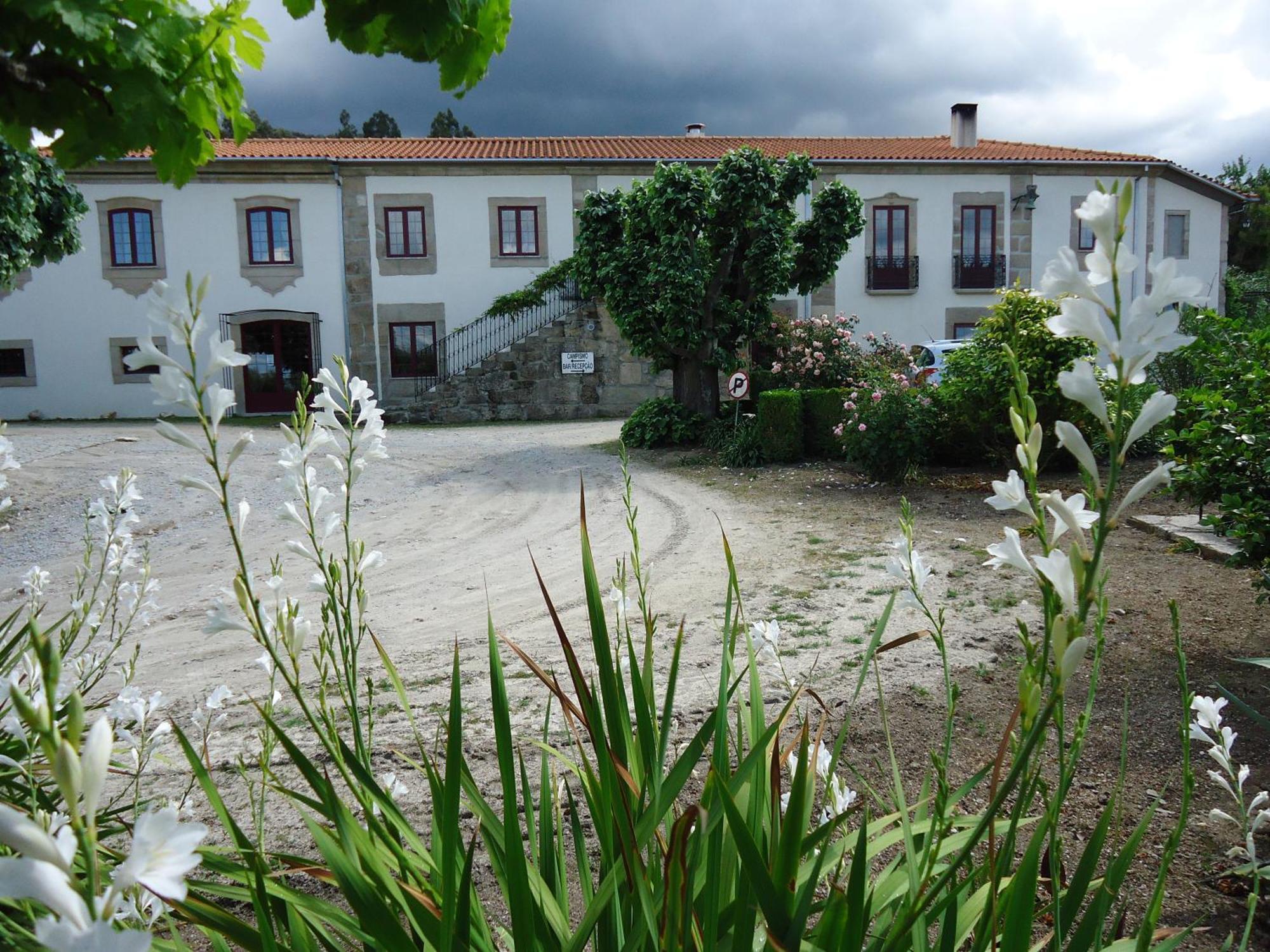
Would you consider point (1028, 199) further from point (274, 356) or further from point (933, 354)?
point (274, 356)

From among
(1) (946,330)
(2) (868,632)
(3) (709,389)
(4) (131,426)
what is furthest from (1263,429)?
(1) (946,330)

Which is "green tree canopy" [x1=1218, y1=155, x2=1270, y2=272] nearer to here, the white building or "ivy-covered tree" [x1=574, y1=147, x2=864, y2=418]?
the white building

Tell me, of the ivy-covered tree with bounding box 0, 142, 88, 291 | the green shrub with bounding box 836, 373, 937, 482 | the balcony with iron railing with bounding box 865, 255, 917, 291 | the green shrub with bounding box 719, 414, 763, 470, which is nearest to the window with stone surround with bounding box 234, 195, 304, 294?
the ivy-covered tree with bounding box 0, 142, 88, 291

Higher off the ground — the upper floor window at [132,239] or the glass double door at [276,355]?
the upper floor window at [132,239]

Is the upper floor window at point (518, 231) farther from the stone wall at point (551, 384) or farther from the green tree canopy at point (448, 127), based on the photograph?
the green tree canopy at point (448, 127)

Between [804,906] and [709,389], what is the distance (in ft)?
40.5

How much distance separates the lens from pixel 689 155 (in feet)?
70.5

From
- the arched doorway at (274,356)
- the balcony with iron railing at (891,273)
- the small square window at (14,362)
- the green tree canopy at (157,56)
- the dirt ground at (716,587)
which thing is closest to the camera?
the green tree canopy at (157,56)

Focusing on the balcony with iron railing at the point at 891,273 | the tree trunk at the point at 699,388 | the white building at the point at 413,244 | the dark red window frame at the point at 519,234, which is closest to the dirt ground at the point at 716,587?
the tree trunk at the point at 699,388

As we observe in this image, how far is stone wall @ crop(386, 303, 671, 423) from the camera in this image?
18.7 meters

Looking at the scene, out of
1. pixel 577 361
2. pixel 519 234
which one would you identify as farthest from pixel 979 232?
pixel 519 234

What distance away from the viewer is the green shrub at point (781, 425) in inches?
432

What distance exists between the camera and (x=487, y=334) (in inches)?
788

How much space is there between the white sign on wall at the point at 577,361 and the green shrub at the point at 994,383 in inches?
401
